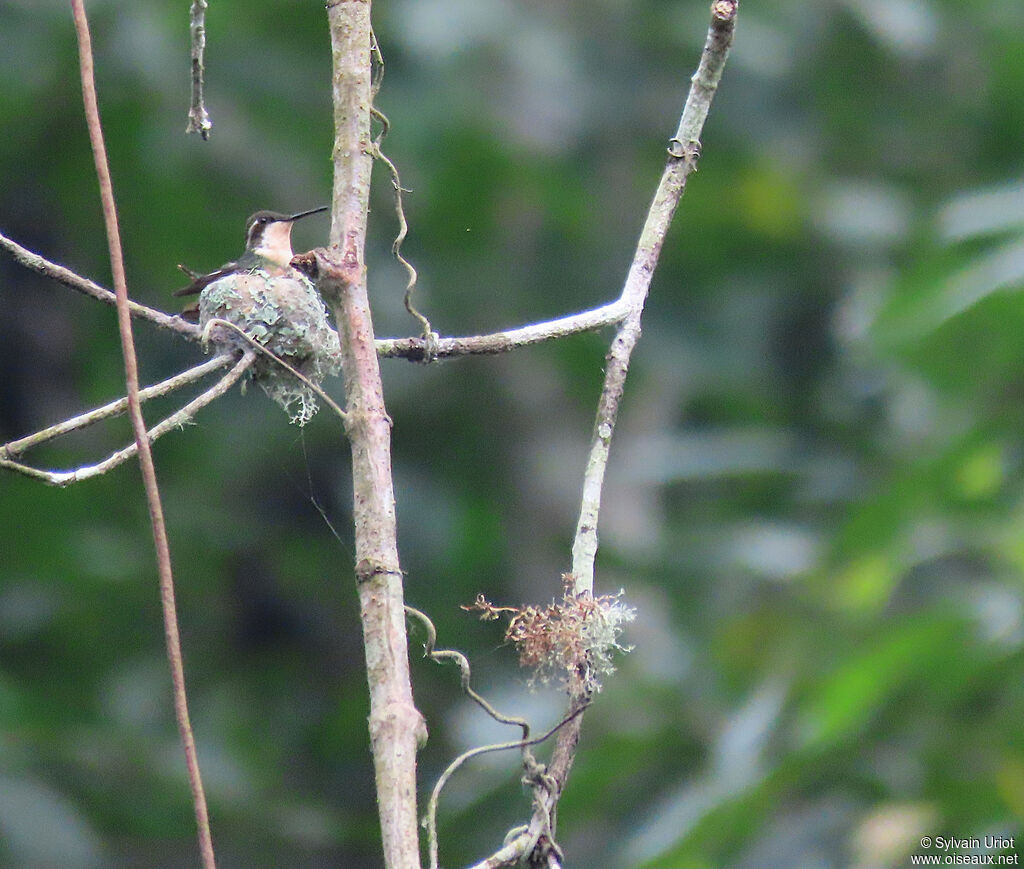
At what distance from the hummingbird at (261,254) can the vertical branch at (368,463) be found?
1.09 metres

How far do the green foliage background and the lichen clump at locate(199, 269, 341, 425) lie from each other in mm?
2472

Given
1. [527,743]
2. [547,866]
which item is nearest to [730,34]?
[527,743]

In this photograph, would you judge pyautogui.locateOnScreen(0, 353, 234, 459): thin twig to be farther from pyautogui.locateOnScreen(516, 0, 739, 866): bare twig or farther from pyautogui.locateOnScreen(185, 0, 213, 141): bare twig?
pyautogui.locateOnScreen(516, 0, 739, 866): bare twig

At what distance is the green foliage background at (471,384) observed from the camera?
668 centimetres

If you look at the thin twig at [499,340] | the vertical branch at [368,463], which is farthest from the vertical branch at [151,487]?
the thin twig at [499,340]

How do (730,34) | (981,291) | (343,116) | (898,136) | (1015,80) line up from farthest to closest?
(898,136) < (1015,80) < (981,291) < (730,34) < (343,116)

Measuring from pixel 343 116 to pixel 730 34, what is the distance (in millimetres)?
733

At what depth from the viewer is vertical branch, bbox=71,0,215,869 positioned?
5.51ft

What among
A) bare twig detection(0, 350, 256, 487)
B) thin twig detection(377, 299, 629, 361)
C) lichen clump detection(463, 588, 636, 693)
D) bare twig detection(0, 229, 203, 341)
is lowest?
lichen clump detection(463, 588, 636, 693)

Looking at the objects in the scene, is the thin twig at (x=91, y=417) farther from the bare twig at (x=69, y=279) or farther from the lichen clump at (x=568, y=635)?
the lichen clump at (x=568, y=635)

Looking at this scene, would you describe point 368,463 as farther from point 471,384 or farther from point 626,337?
point 471,384

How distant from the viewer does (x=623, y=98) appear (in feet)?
32.0

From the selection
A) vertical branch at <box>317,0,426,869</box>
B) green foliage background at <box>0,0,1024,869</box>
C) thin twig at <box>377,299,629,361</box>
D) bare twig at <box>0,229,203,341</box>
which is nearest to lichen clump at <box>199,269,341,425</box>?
bare twig at <box>0,229,203,341</box>

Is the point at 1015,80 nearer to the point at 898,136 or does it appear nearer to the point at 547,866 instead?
the point at 898,136
